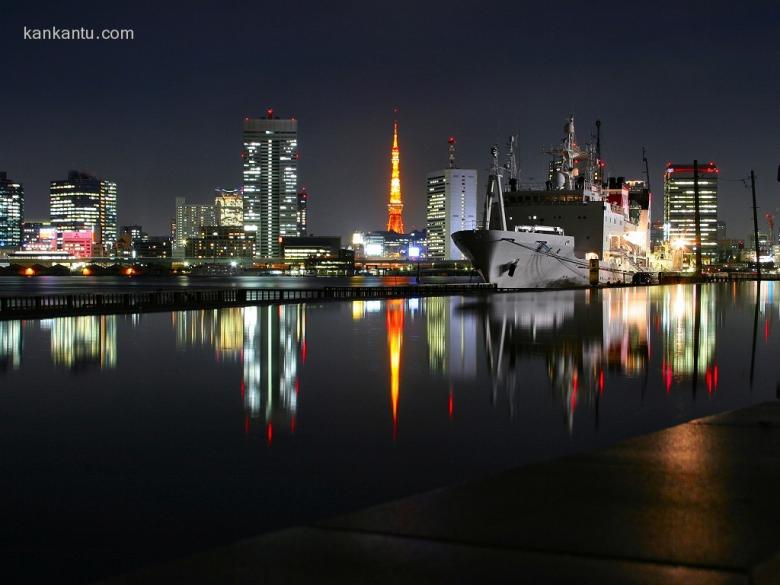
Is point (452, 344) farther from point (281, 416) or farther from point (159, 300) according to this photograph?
point (159, 300)

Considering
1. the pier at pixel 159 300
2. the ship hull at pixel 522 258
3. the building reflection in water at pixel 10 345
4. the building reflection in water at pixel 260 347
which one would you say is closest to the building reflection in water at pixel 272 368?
the building reflection in water at pixel 260 347

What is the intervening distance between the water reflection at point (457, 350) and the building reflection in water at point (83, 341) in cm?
4

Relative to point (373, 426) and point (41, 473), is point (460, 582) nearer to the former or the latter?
point (41, 473)

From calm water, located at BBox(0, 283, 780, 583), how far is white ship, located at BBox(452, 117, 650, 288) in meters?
34.2

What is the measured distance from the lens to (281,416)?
480 inches

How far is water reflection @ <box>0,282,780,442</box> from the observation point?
572 inches

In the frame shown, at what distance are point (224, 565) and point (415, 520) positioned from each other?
152 cm

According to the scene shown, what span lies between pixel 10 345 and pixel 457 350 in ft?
45.3

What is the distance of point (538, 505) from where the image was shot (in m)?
6.28

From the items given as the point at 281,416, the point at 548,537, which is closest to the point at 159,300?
the point at 281,416

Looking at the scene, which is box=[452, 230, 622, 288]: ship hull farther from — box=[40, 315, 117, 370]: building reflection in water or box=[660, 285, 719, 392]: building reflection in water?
box=[40, 315, 117, 370]: building reflection in water

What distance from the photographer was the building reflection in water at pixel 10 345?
18.9 meters

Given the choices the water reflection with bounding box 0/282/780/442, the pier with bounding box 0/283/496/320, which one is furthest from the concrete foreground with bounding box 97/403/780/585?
the pier with bounding box 0/283/496/320

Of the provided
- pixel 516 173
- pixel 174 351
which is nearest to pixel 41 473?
pixel 174 351
